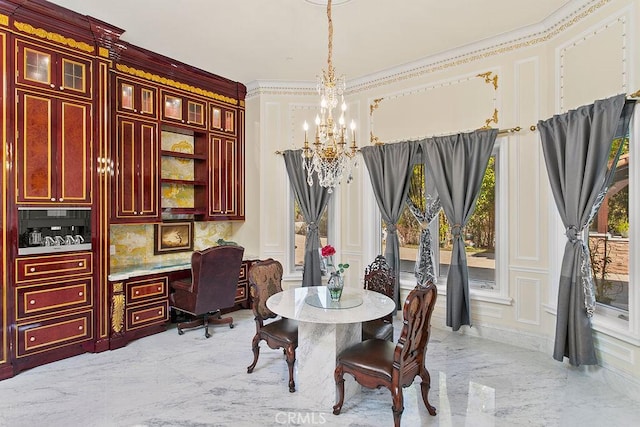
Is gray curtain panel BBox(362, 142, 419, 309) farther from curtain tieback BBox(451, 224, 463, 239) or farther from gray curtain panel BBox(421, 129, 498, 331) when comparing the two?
curtain tieback BBox(451, 224, 463, 239)

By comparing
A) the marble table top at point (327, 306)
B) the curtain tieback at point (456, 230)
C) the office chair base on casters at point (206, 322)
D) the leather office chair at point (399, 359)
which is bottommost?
the office chair base on casters at point (206, 322)

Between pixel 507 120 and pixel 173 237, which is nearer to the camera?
pixel 507 120

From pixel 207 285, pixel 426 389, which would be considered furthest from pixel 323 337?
pixel 207 285

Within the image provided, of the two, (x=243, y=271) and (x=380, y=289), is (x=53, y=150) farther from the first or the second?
(x=380, y=289)

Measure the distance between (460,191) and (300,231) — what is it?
2.44m

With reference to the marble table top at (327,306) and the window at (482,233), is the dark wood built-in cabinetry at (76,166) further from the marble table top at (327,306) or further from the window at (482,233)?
the window at (482,233)

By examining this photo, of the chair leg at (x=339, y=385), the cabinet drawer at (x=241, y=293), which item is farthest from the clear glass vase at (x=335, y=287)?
the cabinet drawer at (x=241, y=293)

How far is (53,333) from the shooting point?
3.42 m

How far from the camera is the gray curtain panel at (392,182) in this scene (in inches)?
179

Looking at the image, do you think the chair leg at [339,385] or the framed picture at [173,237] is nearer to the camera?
the chair leg at [339,385]

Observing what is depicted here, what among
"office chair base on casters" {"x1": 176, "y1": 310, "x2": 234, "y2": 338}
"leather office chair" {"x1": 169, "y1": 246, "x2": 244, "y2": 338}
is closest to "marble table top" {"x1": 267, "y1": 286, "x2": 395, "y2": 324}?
"leather office chair" {"x1": 169, "y1": 246, "x2": 244, "y2": 338}

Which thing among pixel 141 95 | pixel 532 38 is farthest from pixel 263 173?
pixel 532 38

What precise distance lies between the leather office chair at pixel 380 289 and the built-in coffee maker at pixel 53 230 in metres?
2.90

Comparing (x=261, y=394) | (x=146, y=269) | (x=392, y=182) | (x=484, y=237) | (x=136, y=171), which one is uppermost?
(x=136, y=171)
